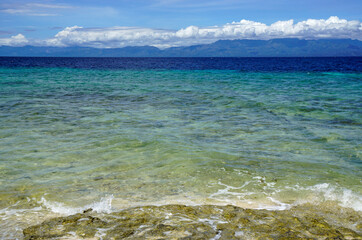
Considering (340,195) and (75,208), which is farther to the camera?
(340,195)

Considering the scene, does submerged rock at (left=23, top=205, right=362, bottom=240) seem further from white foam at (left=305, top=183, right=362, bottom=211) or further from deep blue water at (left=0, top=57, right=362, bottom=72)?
deep blue water at (left=0, top=57, right=362, bottom=72)

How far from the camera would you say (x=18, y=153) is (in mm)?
9984

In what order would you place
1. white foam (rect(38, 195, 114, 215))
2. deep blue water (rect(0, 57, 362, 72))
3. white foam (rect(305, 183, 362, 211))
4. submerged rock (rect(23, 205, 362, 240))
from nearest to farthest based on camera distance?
submerged rock (rect(23, 205, 362, 240)) → white foam (rect(38, 195, 114, 215)) → white foam (rect(305, 183, 362, 211)) → deep blue water (rect(0, 57, 362, 72))

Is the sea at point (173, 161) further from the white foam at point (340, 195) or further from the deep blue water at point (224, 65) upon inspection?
the deep blue water at point (224, 65)

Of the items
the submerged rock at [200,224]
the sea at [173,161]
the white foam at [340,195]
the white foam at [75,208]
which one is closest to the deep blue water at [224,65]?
the sea at [173,161]

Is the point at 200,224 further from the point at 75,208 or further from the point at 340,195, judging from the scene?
the point at 340,195

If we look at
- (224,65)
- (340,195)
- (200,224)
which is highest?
(224,65)

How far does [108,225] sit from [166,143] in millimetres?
5920

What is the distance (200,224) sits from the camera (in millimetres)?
5363

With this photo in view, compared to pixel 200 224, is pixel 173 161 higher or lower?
lower

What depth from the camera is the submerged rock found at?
4984mm

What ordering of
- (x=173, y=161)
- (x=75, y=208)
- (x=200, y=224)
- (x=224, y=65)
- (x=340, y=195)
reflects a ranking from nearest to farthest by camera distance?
(x=200, y=224) → (x=75, y=208) → (x=340, y=195) → (x=173, y=161) → (x=224, y=65)

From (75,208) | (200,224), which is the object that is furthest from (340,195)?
(75,208)

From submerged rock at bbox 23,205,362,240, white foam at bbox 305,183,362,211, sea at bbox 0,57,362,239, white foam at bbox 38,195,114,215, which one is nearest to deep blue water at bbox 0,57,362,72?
sea at bbox 0,57,362,239
